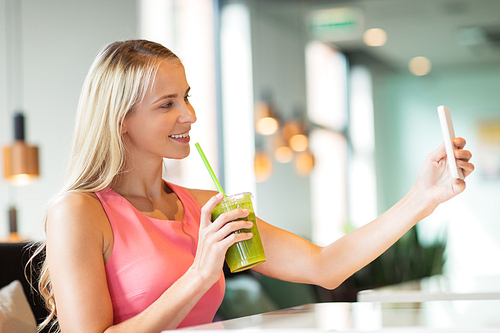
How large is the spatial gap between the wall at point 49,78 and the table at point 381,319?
343cm

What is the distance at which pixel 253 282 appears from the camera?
3.04 metres

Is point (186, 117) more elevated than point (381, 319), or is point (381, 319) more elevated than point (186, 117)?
point (186, 117)

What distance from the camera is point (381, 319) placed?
3.02 feet

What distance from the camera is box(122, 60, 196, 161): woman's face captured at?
1310mm

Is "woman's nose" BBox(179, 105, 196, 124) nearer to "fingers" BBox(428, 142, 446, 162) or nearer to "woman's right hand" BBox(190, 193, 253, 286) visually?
"woman's right hand" BBox(190, 193, 253, 286)

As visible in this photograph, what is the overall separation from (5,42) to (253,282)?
A: 265 cm

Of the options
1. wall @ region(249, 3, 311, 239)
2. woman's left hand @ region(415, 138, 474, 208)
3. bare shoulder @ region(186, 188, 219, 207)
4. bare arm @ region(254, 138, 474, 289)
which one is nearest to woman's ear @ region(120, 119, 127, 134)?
bare shoulder @ region(186, 188, 219, 207)

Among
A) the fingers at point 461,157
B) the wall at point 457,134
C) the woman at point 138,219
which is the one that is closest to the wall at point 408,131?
the wall at point 457,134

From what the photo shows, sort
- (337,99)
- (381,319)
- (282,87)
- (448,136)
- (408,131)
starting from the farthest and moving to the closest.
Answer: (337,99)
(282,87)
(408,131)
(448,136)
(381,319)

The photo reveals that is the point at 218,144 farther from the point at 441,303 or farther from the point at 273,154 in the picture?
the point at 441,303

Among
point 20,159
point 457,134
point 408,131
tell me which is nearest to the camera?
point 20,159

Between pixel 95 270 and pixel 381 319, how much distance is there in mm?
605

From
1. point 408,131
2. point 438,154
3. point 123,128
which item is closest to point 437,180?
point 438,154

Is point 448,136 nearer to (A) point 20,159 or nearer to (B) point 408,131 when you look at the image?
(A) point 20,159
